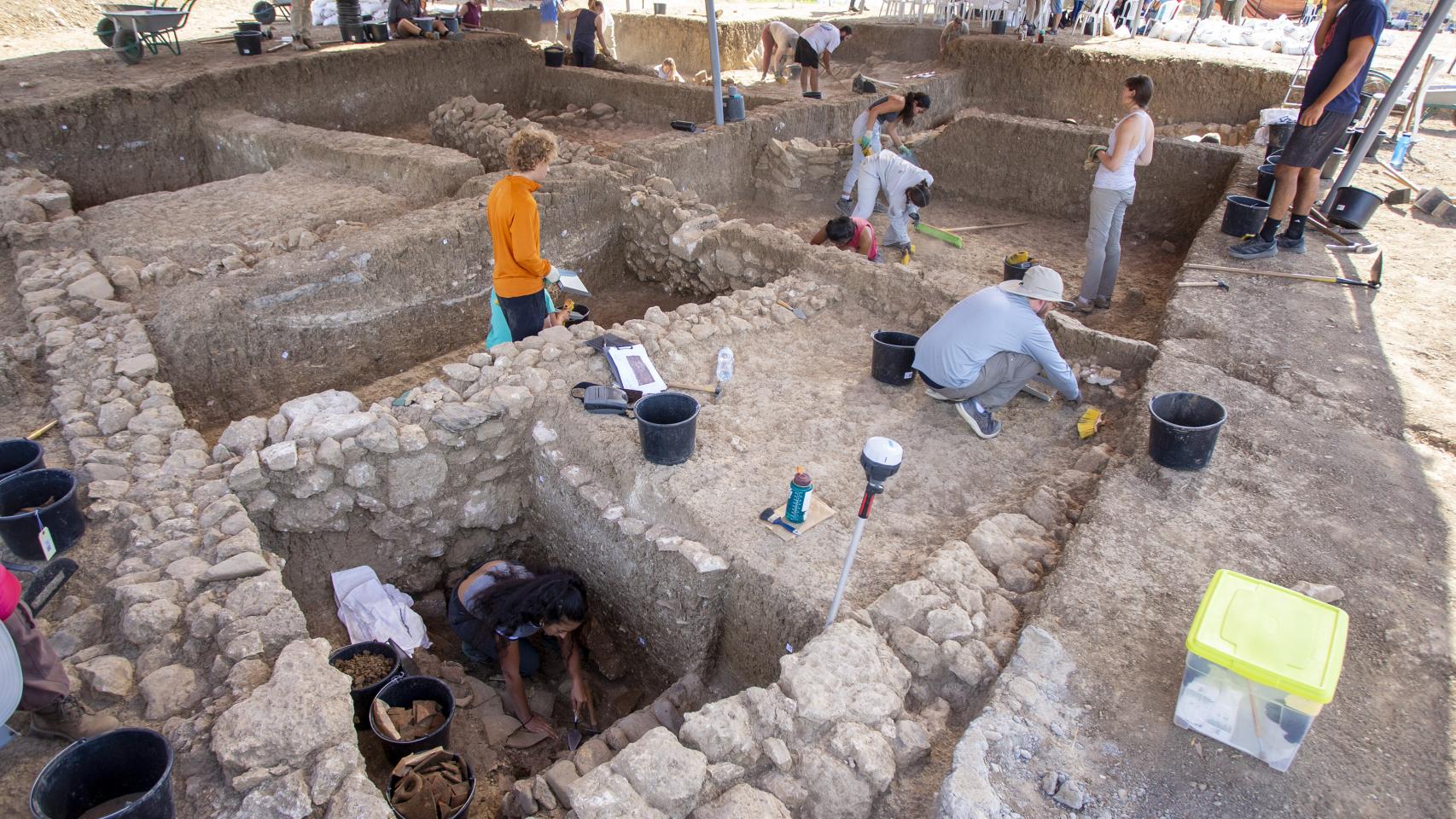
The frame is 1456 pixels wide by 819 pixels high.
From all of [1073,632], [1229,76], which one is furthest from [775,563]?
[1229,76]

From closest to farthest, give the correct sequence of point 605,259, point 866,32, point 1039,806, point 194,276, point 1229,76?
point 1039,806 < point 194,276 < point 605,259 < point 1229,76 < point 866,32

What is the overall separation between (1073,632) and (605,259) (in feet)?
17.9

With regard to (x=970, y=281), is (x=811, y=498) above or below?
below

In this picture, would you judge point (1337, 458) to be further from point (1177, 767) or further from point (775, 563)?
point (775, 563)

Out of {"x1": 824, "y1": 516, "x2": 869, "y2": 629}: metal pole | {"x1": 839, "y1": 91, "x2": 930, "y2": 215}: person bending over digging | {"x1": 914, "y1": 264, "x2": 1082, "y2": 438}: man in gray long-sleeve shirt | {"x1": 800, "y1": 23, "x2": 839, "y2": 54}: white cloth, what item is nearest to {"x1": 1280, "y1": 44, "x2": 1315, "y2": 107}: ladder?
{"x1": 839, "y1": 91, "x2": 930, "y2": 215}: person bending over digging

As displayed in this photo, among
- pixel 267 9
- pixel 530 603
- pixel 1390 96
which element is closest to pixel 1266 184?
pixel 1390 96

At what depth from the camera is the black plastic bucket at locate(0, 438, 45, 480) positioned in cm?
331

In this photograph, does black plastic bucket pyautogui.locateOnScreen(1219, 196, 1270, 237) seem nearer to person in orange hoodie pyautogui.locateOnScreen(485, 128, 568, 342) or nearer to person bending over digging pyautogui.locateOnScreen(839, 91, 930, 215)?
person bending over digging pyautogui.locateOnScreen(839, 91, 930, 215)

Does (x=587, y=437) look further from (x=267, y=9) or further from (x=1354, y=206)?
(x=267, y=9)

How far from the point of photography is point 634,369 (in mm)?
4512

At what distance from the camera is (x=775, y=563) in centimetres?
346

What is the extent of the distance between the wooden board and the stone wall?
1812mm

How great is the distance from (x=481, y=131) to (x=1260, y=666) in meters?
8.19

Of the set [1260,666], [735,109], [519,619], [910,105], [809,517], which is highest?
[910,105]
